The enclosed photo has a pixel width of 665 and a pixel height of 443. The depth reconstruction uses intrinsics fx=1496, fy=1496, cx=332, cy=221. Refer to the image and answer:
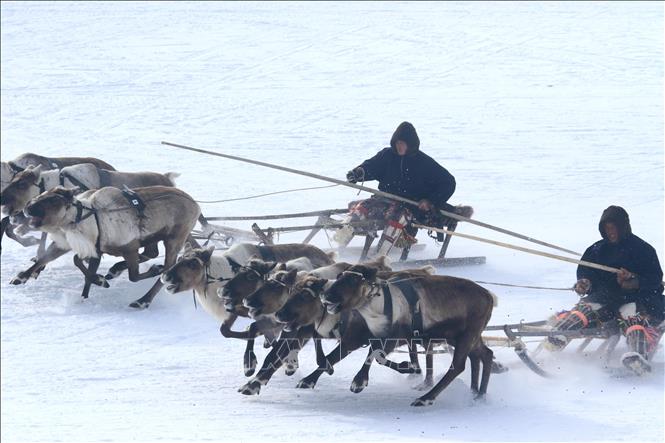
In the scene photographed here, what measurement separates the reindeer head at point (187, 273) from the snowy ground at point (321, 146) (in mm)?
596

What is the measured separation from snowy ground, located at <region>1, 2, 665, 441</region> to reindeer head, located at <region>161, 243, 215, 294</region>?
60 cm

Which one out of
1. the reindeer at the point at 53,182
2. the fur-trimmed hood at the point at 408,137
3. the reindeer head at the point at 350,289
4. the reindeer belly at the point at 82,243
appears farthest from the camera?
the fur-trimmed hood at the point at 408,137

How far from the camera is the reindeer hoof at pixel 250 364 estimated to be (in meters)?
8.91

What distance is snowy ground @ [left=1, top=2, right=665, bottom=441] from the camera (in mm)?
8266

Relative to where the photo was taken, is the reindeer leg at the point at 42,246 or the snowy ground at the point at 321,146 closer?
the snowy ground at the point at 321,146

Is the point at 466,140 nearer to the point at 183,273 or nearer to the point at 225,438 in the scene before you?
the point at 183,273

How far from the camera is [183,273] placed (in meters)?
8.93

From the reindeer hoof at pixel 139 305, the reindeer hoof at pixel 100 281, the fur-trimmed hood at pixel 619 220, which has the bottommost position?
the reindeer hoof at pixel 139 305

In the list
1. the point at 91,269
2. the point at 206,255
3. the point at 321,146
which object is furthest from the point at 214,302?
the point at 321,146

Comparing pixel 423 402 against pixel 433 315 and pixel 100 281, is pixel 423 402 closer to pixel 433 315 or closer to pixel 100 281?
pixel 433 315

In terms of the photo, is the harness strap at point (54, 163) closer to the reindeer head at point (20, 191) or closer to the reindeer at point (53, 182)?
the reindeer at point (53, 182)

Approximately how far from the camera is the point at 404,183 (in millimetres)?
11273

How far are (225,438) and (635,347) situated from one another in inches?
103

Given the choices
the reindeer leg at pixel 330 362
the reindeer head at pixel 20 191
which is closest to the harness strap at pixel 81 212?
the reindeer head at pixel 20 191
